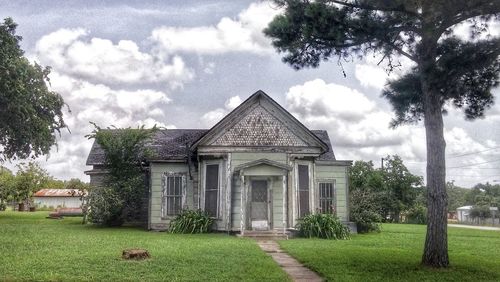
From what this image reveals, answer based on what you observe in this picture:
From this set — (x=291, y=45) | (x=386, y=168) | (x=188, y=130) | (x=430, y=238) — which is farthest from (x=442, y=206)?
(x=386, y=168)

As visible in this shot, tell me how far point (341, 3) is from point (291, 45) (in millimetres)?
1555

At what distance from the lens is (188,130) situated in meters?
29.8

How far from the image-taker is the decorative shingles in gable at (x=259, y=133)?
2158 centimetres

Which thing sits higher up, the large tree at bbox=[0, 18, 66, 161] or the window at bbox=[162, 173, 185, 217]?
the large tree at bbox=[0, 18, 66, 161]

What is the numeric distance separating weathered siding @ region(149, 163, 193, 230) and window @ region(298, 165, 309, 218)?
5031mm

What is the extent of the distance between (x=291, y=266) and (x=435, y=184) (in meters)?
3.93

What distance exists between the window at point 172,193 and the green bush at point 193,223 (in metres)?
1.96

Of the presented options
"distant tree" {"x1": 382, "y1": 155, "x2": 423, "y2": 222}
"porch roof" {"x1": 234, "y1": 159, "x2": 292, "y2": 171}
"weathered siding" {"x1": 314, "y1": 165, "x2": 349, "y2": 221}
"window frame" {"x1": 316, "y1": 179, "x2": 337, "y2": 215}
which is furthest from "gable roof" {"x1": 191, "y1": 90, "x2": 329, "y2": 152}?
"distant tree" {"x1": 382, "y1": 155, "x2": 423, "y2": 222}

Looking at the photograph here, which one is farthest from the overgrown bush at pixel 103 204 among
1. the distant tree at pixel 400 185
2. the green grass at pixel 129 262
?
the distant tree at pixel 400 185

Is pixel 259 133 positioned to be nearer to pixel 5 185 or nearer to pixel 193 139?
pixel 193 139

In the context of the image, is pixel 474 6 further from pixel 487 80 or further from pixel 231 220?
pixel 231 220

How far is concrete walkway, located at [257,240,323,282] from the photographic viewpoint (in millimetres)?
10309

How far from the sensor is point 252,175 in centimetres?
2086

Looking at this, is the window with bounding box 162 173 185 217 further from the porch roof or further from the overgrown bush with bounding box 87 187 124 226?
the porch roof
